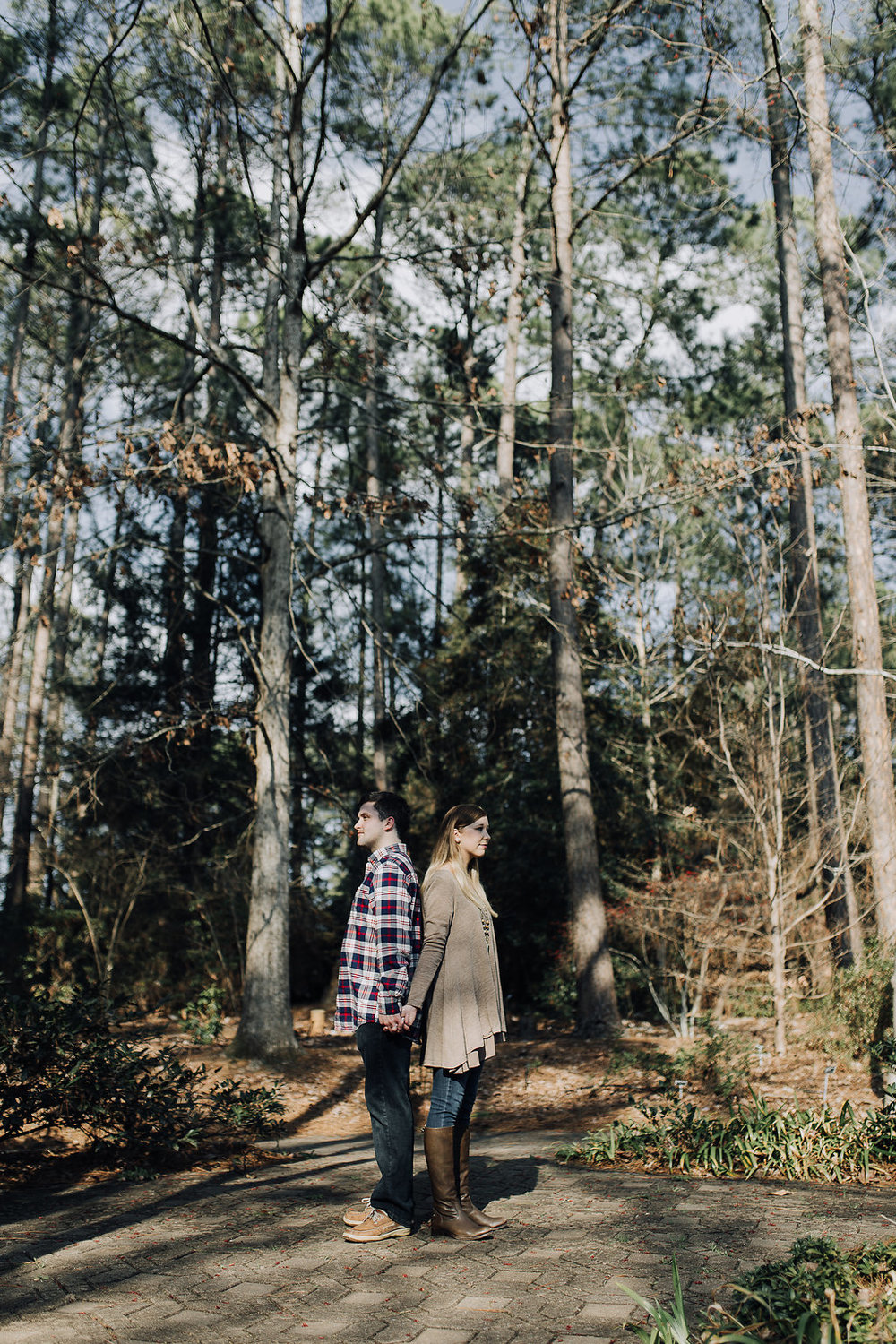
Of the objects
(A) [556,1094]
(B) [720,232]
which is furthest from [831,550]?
(A) [556,1094]

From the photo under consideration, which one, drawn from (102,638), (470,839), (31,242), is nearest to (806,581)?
(470,839)

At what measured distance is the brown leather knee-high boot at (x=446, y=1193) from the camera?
3.89 meters

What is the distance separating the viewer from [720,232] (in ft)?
66.4

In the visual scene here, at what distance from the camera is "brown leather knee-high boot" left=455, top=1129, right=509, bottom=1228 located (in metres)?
3.96

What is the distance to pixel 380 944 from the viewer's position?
402 cm

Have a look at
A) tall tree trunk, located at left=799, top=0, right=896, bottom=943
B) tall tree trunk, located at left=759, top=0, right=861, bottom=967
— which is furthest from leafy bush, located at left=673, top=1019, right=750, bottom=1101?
tall tree trunk, located at left=799, top=0, right=896, bottom=943

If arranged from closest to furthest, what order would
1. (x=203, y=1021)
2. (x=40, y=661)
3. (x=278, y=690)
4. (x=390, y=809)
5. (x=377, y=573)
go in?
(x=390, y=809) < (x=278, y=690) < (x=203, y=1021) < (x=40, y=661) < (x=377, y=573)

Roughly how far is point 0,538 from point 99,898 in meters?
11.8

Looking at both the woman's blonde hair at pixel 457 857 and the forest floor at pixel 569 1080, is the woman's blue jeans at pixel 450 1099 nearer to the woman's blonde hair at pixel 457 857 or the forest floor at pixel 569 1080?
the woman's blonde hair at pixel 457 857

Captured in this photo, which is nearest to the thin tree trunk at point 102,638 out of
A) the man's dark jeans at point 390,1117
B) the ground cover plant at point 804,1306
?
the man's dark jeans at point 390,1117

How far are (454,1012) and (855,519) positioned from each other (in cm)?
879

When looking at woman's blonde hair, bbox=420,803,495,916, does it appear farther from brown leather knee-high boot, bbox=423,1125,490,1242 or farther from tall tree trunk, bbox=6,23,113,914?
tall tree trunk, bbox=6,23,113,914

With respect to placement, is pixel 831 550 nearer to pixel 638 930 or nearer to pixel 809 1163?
pixel 638 930

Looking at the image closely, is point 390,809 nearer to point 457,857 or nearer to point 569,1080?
point 457,857
